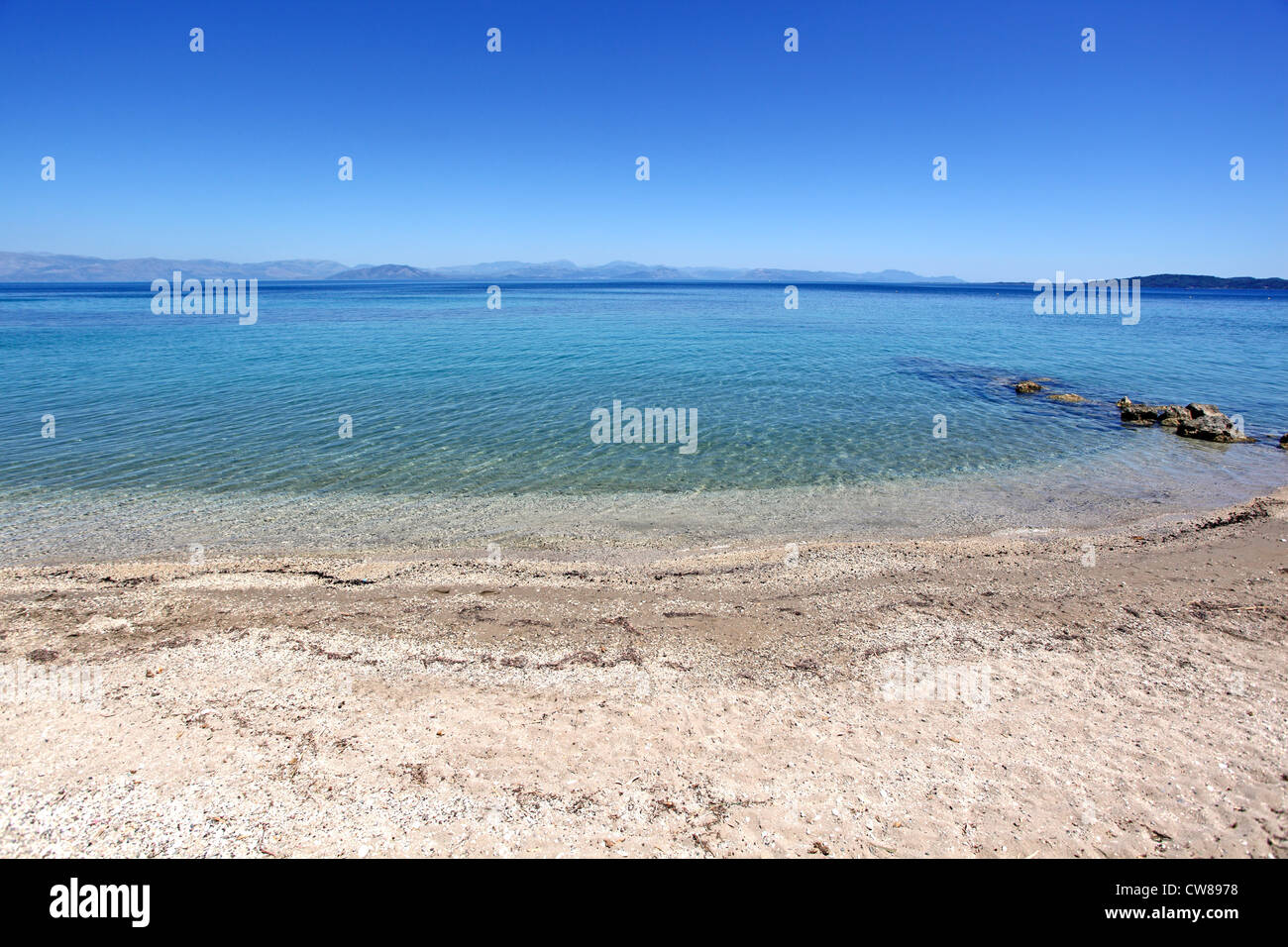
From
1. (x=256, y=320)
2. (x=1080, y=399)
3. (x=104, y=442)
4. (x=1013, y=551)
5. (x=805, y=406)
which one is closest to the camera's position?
(x=1013, y=551)

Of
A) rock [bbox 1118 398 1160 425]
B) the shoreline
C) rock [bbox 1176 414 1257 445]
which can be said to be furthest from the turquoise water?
rock [bbox 1118 398 1160 425]

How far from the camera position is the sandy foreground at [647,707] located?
5.12 meters

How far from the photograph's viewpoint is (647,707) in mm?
6824

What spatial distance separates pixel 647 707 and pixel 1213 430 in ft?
77.0

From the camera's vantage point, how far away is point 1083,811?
531 centimetres

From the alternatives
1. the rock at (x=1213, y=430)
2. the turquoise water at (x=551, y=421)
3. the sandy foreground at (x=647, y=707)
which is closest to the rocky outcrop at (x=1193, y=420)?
the rock at (x=1213, y=430)

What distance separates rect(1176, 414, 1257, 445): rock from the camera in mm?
19641

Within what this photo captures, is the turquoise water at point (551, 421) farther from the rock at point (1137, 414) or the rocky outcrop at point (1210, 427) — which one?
the rock at point (1137, 414)

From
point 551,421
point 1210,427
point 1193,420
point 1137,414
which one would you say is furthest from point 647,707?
point 1137,414

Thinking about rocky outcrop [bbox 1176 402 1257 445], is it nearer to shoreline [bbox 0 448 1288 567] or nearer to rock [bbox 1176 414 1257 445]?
rock [bbox 1176 414 1257 445]

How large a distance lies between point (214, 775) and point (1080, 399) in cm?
3124

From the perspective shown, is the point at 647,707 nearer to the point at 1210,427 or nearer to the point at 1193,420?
the point at 1210,427
